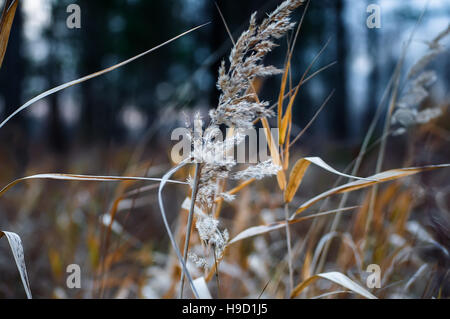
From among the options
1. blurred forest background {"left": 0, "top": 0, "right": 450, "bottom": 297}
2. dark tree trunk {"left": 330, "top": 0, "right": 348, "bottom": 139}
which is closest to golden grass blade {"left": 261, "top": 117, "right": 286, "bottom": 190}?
blurred forest background {"left": 0, "top": 0, "right": 450, "bottom": 297}

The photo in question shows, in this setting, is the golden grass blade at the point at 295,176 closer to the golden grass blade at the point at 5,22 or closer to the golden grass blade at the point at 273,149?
the golden grass blade at the point at 273,149

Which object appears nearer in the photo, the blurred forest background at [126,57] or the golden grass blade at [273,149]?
the golden grass blade at [273,149]

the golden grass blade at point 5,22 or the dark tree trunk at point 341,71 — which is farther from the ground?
the dark tree trunk at point 341,71

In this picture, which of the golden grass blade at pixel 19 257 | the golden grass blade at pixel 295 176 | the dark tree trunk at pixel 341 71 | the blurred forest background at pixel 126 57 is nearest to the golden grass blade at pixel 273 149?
the golden grass blade at pixel 295 176

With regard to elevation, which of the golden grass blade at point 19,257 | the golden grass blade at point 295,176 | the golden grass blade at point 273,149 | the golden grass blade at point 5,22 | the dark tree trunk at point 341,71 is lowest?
the golden grass blade at point 19,257

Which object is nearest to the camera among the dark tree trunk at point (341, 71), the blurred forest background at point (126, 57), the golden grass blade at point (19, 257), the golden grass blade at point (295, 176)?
the golden grass blade at point (19, 257)

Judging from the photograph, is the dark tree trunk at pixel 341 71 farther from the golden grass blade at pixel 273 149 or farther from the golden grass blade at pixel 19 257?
the golden grass blade at pixel 19 257

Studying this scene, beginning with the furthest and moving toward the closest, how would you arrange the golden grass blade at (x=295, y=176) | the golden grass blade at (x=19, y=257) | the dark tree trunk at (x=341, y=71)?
the dark tree trunk at (x=341, y=71)
the golden grass blade at (x=295, y=176)
the golden grass blade at (x=19, y=257)

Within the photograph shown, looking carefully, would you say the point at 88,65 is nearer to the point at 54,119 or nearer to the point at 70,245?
the point at 54,119

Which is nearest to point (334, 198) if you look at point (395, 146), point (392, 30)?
point (395, 146)

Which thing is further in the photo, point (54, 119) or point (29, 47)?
point (29, 47)

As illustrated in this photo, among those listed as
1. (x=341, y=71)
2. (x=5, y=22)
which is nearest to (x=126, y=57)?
(x=341, y=71)

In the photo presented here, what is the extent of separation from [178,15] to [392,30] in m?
8.12
